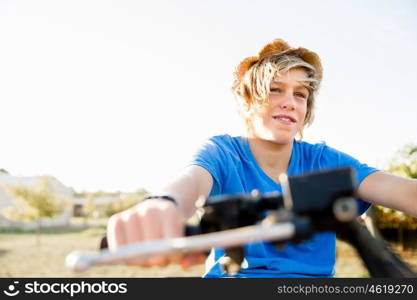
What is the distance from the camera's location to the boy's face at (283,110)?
223cm

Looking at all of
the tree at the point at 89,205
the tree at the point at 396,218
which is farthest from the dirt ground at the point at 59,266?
the tree at the point at 89,205

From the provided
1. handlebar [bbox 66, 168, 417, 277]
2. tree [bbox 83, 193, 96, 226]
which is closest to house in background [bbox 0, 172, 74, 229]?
tree [bbox 83, 193, 96, 226]

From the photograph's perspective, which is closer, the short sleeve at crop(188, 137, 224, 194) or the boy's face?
the short sleeve at crop(188, 137, 224, 194)

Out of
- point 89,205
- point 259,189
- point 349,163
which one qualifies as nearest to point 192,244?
point 259,189

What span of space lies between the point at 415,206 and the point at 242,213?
170cm

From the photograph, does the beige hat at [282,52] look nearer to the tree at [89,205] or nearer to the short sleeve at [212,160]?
the short sleeve at [212,160]

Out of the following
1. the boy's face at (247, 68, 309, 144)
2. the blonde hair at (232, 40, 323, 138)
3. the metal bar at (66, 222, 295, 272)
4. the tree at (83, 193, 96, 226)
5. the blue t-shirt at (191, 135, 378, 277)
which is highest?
the tree at (83, 193, 96, 226)

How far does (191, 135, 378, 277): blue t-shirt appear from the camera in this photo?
1.96 meters

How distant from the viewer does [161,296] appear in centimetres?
175

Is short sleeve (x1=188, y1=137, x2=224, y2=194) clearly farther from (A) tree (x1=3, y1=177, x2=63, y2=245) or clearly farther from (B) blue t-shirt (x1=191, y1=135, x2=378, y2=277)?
(A) tree (x1=3, y1=177, x2=63, y2=245)

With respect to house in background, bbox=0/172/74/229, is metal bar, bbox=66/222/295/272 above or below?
below

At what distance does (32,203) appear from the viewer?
31812 millimetres

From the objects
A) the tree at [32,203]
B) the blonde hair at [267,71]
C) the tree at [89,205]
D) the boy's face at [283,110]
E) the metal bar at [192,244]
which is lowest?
the metal bar at [192,244]

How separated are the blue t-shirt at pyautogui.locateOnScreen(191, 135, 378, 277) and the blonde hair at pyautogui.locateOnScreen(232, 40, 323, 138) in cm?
34
